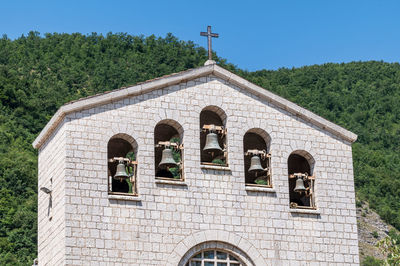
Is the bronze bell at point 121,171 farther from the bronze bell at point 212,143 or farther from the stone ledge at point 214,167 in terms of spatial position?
the bronze bell at point 212,143

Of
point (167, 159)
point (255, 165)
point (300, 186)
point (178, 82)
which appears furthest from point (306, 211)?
point (178, 82)

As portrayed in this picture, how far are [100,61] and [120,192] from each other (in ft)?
254

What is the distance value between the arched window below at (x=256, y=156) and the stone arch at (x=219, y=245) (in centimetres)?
153

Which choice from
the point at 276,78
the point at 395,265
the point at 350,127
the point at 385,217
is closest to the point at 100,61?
the point at 276,78

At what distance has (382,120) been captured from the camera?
9056cm

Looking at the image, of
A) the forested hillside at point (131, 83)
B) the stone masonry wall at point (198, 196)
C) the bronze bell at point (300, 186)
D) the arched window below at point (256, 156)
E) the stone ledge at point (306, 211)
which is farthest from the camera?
the forested hillside at point (131, 83)

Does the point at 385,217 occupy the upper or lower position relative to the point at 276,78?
lower

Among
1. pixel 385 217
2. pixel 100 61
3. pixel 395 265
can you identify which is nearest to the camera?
pixel 395 265

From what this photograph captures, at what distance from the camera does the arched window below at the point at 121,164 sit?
22.6 metres

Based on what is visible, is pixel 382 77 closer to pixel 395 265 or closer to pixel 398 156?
pixel 398 156

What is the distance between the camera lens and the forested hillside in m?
70.0

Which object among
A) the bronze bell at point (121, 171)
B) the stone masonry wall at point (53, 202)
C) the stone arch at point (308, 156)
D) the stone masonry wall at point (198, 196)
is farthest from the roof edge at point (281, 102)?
the stone masonry wall at point (53, 202)

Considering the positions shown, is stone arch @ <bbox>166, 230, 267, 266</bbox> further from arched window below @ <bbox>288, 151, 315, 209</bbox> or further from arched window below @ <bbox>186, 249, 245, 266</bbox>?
arched window below @ <bbox>288, 151, 315, 209</bbox>

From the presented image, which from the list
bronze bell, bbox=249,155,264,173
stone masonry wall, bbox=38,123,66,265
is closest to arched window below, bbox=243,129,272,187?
bronze bell, bbox=249,155,264,173
